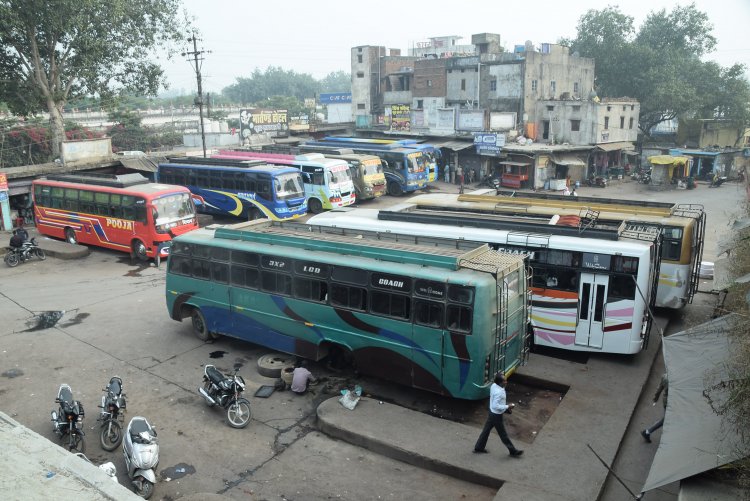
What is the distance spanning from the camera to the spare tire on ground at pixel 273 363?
1194 centimetres

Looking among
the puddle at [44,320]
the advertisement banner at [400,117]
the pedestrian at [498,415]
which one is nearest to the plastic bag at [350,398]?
the pedestrian at [498,415]

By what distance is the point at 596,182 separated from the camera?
1502 inches

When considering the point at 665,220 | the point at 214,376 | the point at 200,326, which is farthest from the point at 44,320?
the point at 665,220

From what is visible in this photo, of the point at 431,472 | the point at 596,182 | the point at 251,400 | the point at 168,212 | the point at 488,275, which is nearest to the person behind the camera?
the point at 431,472

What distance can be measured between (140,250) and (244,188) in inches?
241

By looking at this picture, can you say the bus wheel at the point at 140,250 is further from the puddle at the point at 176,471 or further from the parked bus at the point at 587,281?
the puddle at the point at 176,471

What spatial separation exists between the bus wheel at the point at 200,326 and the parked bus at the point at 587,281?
212 inches

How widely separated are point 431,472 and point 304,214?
1912cm

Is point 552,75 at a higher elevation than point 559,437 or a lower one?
higher

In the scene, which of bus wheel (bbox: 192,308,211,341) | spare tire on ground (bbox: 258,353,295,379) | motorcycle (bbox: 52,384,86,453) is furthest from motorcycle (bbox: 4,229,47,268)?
motorcycle (bbox: 52,384,86,453)

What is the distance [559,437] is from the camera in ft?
30.4

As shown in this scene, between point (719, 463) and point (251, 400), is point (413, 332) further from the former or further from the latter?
point (719, 463)

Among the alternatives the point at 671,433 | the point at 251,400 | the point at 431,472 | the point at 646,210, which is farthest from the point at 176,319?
the point at 646,210

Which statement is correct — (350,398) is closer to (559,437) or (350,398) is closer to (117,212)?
(559,437)
